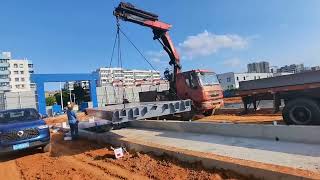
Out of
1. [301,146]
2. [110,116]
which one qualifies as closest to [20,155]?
[110,116]

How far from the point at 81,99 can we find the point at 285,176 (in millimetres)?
42248

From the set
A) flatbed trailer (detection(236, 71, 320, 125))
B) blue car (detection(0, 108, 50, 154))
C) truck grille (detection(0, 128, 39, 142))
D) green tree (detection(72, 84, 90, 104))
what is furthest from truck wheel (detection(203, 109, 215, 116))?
green tree (detection(72, 84, 90, 104))

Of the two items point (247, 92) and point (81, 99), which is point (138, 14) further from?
point (81, 99)

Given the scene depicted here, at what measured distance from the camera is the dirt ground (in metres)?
7.16

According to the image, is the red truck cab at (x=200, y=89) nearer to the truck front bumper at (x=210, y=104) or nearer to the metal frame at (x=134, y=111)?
the truck front bumper at (x=210, y=104)

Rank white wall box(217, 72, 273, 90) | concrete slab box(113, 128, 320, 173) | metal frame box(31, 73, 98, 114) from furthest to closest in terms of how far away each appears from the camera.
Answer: white wall box(217, 72, 273, 90), metal frame box(31, 73, 98, 114), concrete slab box(113, 128, 320, 173)

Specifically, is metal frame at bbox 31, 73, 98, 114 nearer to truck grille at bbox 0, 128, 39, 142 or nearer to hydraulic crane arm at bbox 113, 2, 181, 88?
hydraulic crane arm at bbox 113, 2, 181, 88

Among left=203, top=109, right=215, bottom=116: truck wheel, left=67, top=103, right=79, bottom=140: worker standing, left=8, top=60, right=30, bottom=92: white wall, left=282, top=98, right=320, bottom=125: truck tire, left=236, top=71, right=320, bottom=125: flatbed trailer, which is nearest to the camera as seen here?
left=282, top=98, right=320, bottom=125: truck tire

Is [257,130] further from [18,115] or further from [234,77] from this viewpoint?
[234,77]

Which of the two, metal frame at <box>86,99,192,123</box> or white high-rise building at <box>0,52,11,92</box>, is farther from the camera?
white high-rise building at <box>0,52,11,92</box>

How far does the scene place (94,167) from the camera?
866cm

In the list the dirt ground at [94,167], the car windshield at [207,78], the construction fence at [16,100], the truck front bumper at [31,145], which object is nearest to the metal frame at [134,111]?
the dirt ground at [94,167]

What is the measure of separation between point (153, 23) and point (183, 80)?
3305 millimetres

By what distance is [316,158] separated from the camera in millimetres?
6613
